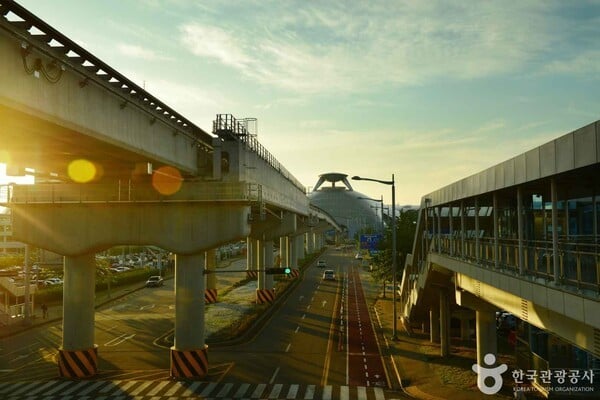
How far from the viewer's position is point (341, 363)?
2984 cm

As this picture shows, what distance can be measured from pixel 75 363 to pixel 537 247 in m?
23.3

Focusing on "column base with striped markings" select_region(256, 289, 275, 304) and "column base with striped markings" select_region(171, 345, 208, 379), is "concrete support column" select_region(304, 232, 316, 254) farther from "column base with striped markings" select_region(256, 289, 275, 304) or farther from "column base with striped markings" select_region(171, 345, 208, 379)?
"column base with striped markings" select_region(171, 345, 208, 379)

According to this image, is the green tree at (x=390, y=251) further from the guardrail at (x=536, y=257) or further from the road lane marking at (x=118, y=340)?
the road lane marking at (x=118, y=340)

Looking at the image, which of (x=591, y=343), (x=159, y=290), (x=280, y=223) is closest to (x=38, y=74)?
(x=591, y=343)

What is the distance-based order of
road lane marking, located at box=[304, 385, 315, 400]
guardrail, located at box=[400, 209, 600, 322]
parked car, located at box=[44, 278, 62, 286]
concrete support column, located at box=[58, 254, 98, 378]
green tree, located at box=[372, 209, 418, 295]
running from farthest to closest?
parked car, located at box=[44, 278, 62, 286] → green tree, located at box=[372, 209, 418, 295] → concrete support column, located at box=[58, 254, 98, 378] → road lane marking, located at box=[304, 385, 315, 400] → guardrail, located at box=[400, 209, 600, 322]

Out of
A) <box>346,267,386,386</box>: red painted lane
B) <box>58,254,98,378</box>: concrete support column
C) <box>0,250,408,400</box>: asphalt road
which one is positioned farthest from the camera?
<box>346,267,386,386</box>: red painted lane

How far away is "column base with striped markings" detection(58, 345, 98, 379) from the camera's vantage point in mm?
26250

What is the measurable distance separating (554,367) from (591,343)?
531 inches

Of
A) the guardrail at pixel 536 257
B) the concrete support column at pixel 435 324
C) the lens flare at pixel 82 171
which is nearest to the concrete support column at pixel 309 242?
the concrete support column at pixel 435 324

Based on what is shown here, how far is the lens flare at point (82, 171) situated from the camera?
24.2 metres

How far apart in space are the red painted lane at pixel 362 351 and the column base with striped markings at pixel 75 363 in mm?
13739

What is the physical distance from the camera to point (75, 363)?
2631 centimetres

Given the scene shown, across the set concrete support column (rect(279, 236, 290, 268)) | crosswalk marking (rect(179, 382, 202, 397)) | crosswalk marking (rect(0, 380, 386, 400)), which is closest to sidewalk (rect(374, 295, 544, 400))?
crosswalk marking (rect(0, 380, 386, 400))

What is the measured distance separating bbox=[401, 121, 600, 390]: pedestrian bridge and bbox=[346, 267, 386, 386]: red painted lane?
540cm
